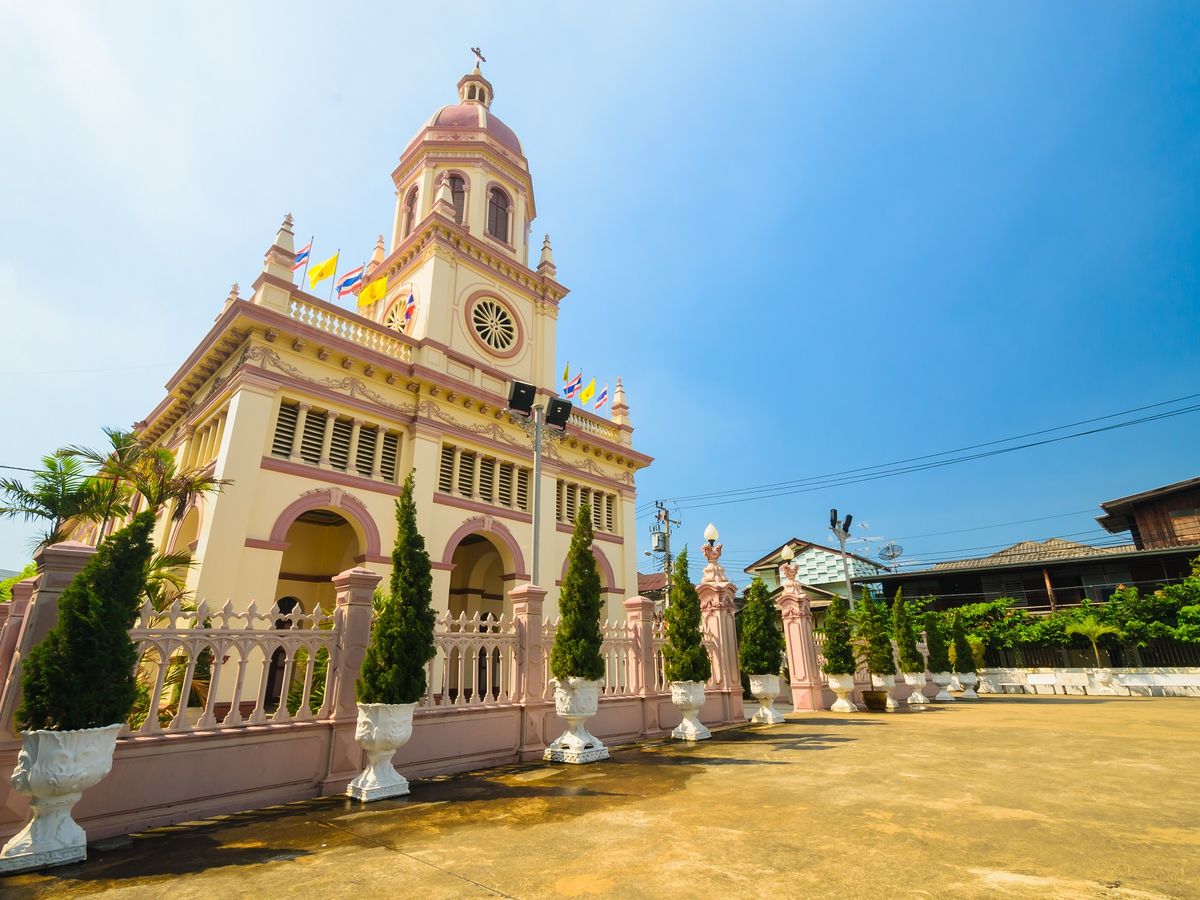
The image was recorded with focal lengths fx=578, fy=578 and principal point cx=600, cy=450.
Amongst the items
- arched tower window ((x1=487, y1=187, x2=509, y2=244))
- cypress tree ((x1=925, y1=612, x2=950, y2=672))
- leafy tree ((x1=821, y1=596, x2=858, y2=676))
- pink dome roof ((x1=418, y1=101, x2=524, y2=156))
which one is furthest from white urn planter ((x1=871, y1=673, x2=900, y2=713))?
pink dome roof ((x1=418, y1=101, x2=524, y2=156))

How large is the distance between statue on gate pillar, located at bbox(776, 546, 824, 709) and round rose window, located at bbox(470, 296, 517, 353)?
13.0 m

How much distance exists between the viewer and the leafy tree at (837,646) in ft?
58.8

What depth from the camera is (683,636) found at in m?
12.2

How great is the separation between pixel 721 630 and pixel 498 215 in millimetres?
19394

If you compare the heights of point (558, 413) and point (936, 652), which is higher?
point (558, 413)

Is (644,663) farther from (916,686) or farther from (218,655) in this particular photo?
(916,686)

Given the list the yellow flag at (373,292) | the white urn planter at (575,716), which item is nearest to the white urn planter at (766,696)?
the white urn planter at (575,716)

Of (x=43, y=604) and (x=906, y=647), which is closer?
(x=43, y=604)

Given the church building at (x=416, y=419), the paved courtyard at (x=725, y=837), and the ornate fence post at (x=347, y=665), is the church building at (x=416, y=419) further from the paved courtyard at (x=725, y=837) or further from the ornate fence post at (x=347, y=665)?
the paved courtyard at (x=725, y=837)

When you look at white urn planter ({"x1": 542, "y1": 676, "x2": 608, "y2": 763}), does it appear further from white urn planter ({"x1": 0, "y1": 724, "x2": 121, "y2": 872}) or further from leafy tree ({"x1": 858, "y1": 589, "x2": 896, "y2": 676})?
leafy tree ({"x1": 858, "y1": 589, "x2": 896, "y2": 676})

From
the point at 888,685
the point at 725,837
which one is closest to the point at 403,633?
the point at 725,837

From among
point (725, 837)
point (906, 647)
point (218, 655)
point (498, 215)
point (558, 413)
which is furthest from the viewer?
point (498, 215)

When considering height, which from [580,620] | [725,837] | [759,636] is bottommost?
[725,837]

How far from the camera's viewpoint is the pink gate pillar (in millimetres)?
14320
